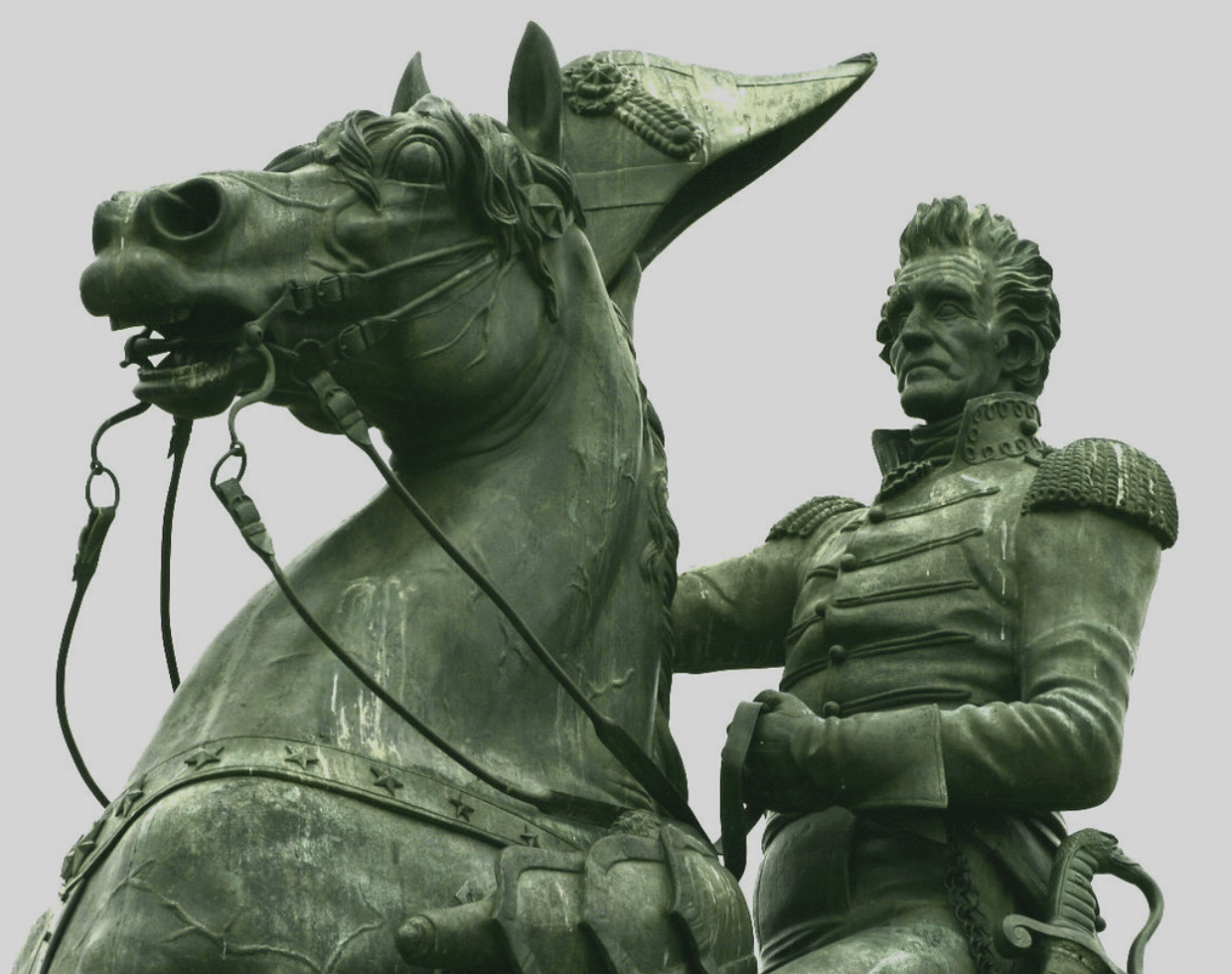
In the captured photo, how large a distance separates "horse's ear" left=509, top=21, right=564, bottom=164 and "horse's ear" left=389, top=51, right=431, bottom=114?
0.64m

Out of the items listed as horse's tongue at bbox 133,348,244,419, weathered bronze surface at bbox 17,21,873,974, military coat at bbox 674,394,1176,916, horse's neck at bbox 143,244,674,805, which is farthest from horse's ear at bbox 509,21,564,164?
military coat at bbox 674,394,1176,916

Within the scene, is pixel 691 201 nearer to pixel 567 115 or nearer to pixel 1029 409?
pixel 567 115

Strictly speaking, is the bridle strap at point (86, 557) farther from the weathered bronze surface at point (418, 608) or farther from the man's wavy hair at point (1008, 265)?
the man's wavy hair at point (1008, 265)

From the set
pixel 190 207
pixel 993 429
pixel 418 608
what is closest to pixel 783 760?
pixel 418 608

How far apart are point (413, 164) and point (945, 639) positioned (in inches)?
79.9

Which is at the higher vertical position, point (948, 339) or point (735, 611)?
point (948, 339)

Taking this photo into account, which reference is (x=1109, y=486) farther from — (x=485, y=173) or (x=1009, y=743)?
(x=485, y=173)

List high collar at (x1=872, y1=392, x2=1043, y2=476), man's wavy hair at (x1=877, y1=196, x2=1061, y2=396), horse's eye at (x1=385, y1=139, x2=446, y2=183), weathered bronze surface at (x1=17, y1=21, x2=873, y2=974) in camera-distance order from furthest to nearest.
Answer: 1. man's wavy hair at (x1=877, y1=196, x2=1061, y2=396)
2. high collar at (x1=872, y1=392, x2=1043, y2=476)
3. horse's eye at (x1=385, y1=139, x2=446, y2=183)
4. weathered bronze surface at (x1=17, y1=21, x2=873, y2=974)

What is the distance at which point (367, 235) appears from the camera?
735 centimetres

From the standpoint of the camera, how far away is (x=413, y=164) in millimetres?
7438

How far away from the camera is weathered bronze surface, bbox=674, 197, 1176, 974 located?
7.87m

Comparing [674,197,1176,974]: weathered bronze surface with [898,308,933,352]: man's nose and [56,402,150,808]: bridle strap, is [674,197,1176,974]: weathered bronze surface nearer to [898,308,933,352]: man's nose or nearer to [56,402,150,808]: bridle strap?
[898,308,933,352]: man's nose

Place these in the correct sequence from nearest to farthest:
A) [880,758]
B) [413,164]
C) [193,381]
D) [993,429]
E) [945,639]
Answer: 1. [193,381]
2. [413,164]
3. [880,758]
4. [945,639]
5. [993,429]

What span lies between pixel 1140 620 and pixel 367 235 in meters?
2.42
